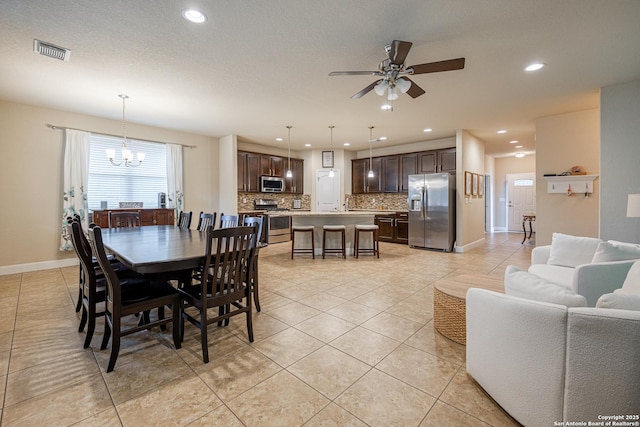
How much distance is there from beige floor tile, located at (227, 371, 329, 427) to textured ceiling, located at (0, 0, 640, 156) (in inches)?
109

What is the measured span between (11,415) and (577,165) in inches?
283

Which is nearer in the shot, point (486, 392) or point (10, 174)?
point (486, 392)

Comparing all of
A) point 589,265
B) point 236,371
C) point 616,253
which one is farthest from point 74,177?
point 616,253

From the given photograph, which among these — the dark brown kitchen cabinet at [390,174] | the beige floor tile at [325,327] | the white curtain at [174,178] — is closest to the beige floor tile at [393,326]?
the beige floor tile at [325,327]

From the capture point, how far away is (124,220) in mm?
4457

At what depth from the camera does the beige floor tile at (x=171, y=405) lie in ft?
4.91

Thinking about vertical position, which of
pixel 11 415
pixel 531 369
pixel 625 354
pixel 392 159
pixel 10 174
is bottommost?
pixel 11 415

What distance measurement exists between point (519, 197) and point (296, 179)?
785 centimetres

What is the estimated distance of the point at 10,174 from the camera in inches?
172

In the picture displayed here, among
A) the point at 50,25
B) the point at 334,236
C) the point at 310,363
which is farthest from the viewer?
the point at 334,236

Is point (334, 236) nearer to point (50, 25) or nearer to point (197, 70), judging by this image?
point (197, 70)

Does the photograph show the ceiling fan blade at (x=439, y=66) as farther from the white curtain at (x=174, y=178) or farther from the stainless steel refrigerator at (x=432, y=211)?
the white curtain at (x=174, y=178)

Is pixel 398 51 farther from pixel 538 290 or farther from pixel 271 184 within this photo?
pixel 271 184

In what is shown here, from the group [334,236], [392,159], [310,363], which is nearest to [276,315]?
[310,363]
